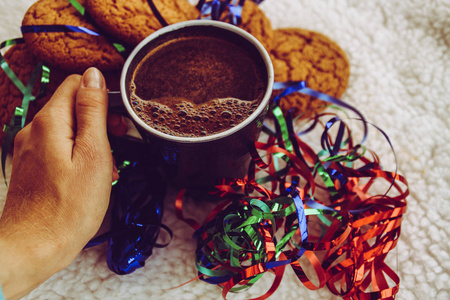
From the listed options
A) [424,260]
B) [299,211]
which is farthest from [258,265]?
[424,260]

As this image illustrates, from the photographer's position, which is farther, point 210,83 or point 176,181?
point 176,181

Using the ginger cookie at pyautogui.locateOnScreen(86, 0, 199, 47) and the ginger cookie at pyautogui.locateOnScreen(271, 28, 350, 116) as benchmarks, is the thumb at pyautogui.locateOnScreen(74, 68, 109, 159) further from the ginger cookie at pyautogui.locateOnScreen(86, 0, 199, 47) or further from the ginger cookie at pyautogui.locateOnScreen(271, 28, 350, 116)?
the ginger cookie at pyautogui.locateOnScreen(271, 28, 350, 116)

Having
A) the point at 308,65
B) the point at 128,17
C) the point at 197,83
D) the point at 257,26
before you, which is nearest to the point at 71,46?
the point at 128,17

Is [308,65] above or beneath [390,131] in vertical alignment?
above

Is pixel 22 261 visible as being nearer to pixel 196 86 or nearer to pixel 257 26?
pixel 196 86

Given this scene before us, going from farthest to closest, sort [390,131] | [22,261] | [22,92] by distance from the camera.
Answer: [390,131] < [22,92] < [22,261]

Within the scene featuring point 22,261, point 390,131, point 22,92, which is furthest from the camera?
point 390,131

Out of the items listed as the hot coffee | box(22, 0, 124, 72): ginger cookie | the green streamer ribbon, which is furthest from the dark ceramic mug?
the green streamer ribbon

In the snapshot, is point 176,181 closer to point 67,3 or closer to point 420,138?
point 67,3
